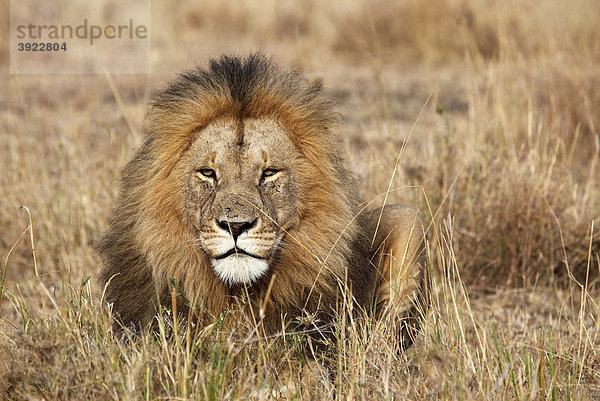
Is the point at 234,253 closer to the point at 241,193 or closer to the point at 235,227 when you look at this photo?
the point at 235,227

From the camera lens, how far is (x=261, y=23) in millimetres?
14805

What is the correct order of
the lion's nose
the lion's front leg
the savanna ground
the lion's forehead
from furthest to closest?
the lion's front leg < the lion's forehead < the lion's nose < the savanna ground

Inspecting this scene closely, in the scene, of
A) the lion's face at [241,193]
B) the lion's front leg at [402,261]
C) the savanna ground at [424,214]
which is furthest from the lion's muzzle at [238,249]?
the lion's front leg at [402,261]

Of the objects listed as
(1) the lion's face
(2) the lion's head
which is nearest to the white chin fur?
(1) the lion's face

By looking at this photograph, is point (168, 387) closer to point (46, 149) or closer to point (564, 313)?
point (564, 313)

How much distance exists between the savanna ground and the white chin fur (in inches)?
9.9

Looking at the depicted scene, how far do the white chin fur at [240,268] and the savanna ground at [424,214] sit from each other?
250 mm

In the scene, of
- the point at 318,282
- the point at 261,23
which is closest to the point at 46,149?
the point at 318,282

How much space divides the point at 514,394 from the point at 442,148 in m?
2.95

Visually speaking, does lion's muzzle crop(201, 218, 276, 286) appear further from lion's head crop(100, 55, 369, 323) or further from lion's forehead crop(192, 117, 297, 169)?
lion's forehead crop(192, 117, 297, 169)

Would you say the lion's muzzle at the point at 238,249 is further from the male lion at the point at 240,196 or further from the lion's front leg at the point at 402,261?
the lion's front leg at the point at 402,261

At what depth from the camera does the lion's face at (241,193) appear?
124 inches

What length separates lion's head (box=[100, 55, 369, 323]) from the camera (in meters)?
3.39

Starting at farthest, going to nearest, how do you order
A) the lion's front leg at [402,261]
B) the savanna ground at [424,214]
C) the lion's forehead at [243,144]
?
the lion's front leg at [402,261] → the lion's forehead at [243,144] → the savanna ground at [424,214]
